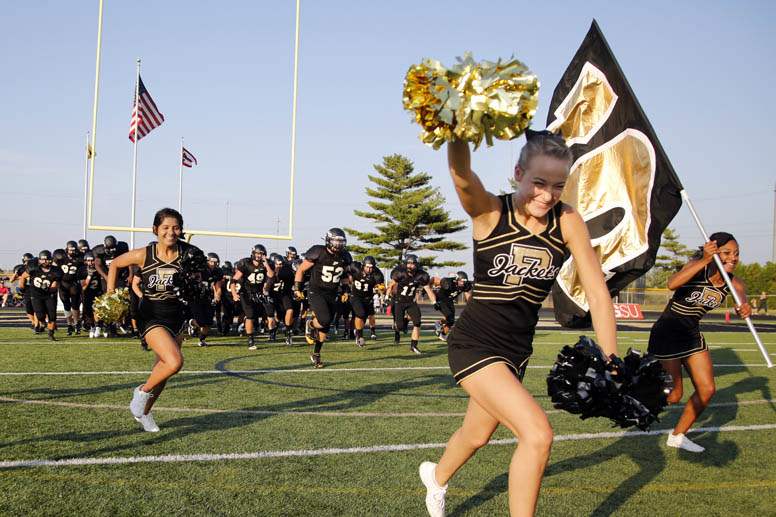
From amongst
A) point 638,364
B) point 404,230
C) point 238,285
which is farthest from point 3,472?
point 404,230

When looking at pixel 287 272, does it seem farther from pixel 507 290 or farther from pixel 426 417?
pixel 507 290

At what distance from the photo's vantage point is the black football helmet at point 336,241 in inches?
505

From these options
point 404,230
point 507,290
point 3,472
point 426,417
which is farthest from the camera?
point 404,230

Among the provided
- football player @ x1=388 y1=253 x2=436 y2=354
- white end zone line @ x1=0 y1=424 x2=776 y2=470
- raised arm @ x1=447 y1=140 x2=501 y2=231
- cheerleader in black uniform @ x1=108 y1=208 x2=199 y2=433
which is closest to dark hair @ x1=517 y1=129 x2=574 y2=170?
raised arm @ x1=447 y1=140 x2=501 y2=231

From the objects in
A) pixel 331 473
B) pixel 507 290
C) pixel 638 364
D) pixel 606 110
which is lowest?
pixel 331 473

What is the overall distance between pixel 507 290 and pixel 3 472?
3.70 metres

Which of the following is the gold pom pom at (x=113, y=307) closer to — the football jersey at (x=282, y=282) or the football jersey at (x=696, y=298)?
the football jersey at (x=282, y=282)

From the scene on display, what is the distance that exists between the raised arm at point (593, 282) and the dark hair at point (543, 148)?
0.36 m

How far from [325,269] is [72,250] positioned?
8.37 metres

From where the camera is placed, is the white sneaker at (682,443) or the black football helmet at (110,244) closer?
the white sneaker at (682,443)

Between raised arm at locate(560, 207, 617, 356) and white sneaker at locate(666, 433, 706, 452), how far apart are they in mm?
3302

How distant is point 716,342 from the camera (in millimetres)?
19031

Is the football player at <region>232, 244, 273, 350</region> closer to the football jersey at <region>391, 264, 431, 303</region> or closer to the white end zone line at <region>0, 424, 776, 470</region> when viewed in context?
the football jersey at <region>391, 264, 431, 303</region>

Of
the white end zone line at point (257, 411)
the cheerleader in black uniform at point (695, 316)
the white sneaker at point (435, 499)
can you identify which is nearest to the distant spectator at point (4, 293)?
the white end zone line at point (257, 411)
